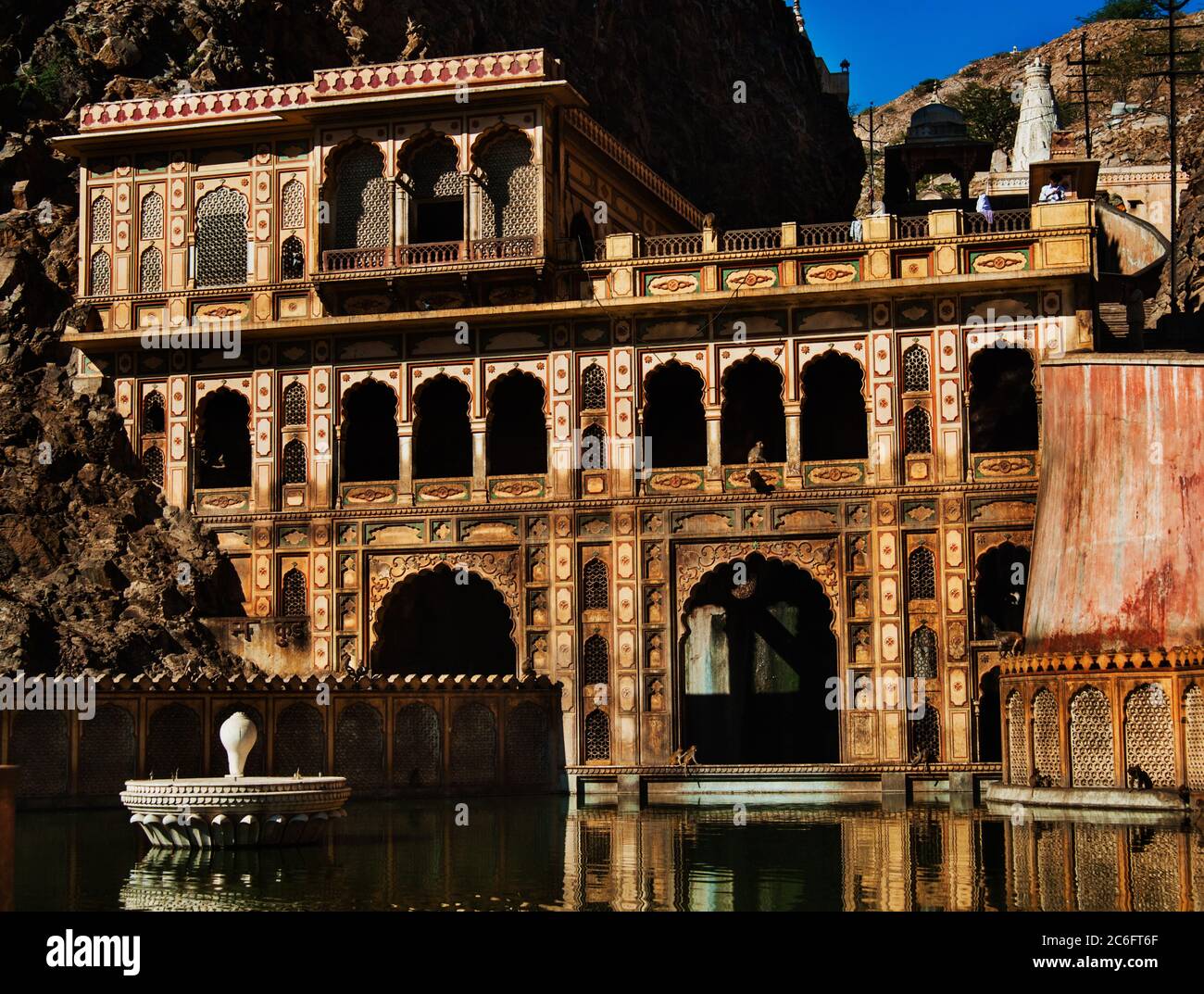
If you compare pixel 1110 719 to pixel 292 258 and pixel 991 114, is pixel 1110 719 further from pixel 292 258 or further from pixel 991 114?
pixel 991 114

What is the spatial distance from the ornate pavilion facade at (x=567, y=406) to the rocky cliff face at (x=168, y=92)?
1.33m

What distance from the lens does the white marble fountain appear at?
22.1 m

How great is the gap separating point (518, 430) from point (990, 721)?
37.1ft

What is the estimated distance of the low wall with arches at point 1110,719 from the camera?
25.0m

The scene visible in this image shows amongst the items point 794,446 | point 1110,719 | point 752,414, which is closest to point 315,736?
point 794,446

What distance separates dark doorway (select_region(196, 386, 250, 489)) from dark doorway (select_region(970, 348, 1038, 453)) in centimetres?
1501

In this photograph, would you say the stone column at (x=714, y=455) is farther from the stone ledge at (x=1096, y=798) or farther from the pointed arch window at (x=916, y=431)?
the stone ledge at (x=1096, y=798)

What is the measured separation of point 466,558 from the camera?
1428 inches

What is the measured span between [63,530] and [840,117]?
1363 inches

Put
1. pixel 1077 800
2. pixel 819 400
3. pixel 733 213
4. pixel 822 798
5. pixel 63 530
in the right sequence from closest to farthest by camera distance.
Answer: pixel 1077 800, pixel 822 798, pixel 63 530, pixel 819 400, pixel 733 213

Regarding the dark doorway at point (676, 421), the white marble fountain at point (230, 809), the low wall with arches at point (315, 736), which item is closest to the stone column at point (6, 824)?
the white marble fountain at point (230, 809)

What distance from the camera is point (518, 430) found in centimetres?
3941
